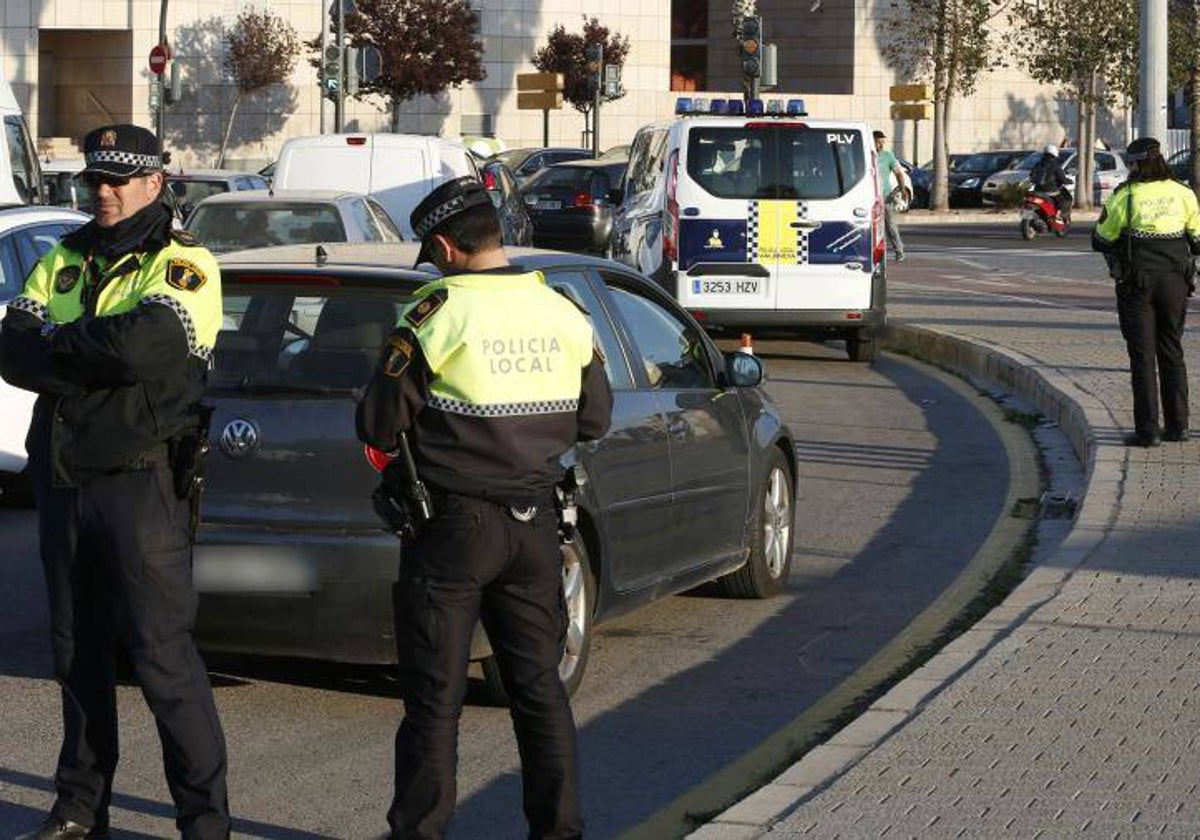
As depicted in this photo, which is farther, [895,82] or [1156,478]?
[895,82]

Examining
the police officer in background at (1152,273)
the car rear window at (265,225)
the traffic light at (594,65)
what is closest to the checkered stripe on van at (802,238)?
the car rear window at (265,225)

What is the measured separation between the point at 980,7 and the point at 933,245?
50.3 ft

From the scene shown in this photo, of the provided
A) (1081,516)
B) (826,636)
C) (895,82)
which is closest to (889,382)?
(1081,516)

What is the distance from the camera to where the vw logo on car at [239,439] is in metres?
7.58

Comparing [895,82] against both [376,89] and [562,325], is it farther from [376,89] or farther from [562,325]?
[562,325]

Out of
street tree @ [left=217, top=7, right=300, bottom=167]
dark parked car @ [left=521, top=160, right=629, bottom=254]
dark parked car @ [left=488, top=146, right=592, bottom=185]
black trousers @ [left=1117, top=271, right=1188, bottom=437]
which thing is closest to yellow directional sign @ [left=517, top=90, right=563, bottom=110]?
dark parked car @ [left=488, top=146, right=592, bottom=185]

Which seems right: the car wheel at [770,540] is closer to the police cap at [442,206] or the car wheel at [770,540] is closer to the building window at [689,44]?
the police cap at [442,206]

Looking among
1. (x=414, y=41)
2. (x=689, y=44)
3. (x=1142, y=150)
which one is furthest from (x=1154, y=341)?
(x=689, y=44)

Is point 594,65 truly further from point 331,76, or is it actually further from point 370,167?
point 370,167

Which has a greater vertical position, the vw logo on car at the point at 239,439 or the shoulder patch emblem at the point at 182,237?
the shoulder patch emblem at the point at 182,237

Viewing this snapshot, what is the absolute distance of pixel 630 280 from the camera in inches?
357

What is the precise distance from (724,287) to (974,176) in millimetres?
41971

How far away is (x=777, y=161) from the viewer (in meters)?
20.0

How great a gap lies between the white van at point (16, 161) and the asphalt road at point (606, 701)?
8.73 meters
